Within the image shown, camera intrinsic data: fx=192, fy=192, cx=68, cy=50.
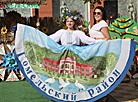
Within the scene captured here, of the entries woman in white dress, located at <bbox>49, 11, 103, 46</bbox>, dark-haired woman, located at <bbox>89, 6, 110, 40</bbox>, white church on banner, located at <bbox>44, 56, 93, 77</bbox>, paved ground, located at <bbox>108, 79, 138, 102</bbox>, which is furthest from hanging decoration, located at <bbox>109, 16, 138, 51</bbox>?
white church on banner, located at <bbox>44, 56, 93, 77</bbox>

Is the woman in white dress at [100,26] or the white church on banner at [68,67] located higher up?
the woman in white dress at [100,26]

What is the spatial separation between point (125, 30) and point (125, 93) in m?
2.26

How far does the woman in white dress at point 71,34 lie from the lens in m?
3.83

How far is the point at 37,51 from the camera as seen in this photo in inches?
143

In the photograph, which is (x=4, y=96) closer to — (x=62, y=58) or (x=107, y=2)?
(x=62, y=58)

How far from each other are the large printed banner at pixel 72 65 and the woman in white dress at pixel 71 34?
232 millimetres

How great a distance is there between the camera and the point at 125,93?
4.34 meters

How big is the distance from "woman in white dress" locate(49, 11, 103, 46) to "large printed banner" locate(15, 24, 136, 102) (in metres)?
0.23

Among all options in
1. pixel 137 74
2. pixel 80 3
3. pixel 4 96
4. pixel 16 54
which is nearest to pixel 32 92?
pixel 4 96

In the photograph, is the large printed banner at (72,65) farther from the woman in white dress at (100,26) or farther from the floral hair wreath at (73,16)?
the floral hair wreath at (73,16)

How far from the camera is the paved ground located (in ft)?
12.8

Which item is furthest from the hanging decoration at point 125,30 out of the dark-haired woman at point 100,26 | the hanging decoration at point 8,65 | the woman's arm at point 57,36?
the hanging decoration at point 8,65

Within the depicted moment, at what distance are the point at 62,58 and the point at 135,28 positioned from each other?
3.18 m

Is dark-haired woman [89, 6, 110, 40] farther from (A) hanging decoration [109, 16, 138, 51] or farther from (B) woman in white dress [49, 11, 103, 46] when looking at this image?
(A) hanging decoration [109, 16, 138, 51]
